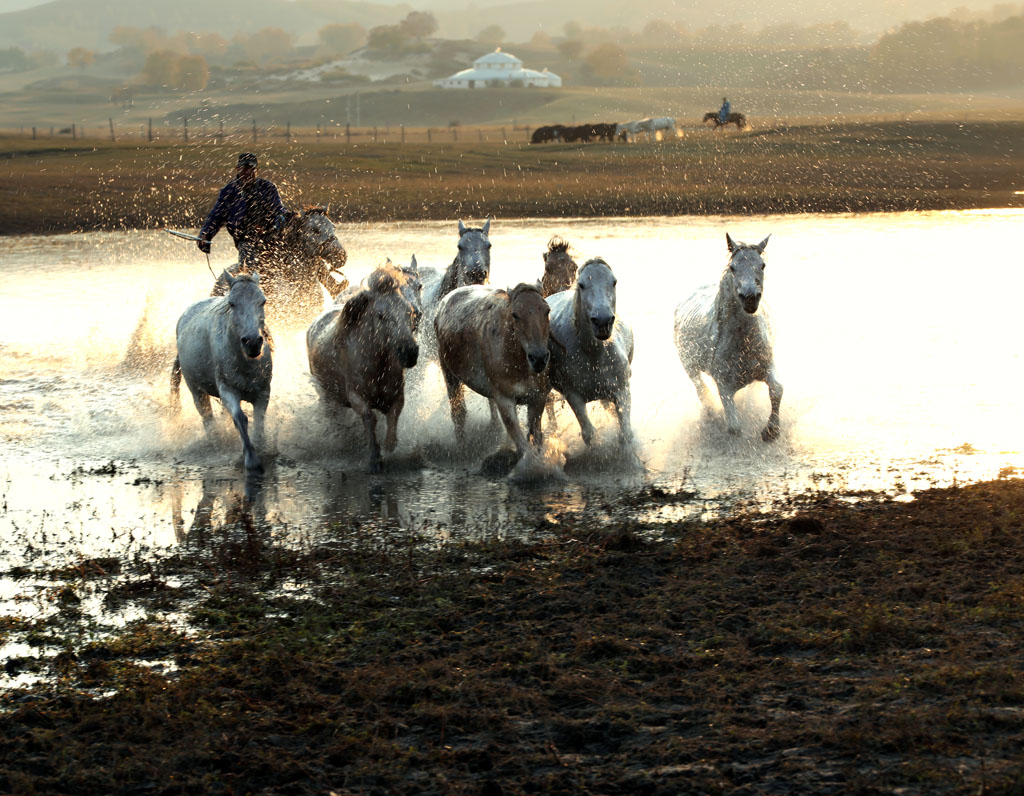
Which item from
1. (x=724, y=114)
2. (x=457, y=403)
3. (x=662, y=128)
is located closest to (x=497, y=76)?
(x=724, y=114)

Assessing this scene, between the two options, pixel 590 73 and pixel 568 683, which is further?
pixel 590 73

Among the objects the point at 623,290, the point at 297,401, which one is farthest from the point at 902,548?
the point at 623,290

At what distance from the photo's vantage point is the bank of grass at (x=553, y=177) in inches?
1204

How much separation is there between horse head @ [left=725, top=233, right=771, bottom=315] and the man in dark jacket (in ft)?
15.2

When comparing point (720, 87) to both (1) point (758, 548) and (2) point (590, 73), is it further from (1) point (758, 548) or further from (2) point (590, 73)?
(1) point (758, 548)

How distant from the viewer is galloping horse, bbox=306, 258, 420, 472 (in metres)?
9.29

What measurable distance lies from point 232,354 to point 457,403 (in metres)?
1.82

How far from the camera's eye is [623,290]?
1788 cm

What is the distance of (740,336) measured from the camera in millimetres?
9836

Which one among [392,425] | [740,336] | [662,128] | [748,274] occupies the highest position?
[662,128]

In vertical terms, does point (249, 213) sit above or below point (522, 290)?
above

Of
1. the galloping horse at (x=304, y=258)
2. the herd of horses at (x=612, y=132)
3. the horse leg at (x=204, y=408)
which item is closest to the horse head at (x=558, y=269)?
the galloping horse at (x=304, y=258)

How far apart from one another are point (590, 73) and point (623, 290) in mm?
169766

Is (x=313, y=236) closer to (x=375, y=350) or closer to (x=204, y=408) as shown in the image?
(x=204, y=408)
